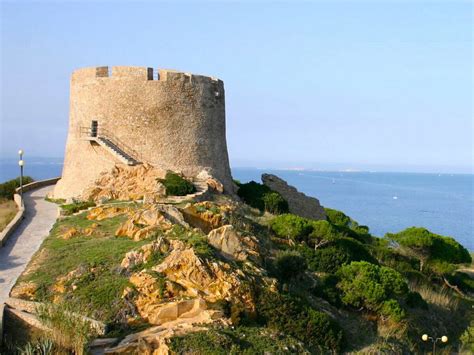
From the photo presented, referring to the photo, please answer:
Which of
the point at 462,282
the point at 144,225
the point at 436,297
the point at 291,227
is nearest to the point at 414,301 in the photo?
the point at 436,297

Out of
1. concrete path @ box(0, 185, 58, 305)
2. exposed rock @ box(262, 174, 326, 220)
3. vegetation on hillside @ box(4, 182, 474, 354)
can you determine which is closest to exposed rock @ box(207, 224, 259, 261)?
vegetation on hillside @ box(4, 182, 474, 354)

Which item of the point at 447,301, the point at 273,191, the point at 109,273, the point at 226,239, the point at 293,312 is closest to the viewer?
the point at 293,312

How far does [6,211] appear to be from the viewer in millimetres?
24031

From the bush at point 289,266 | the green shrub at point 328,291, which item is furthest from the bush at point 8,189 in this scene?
the green shrub at point 328,291

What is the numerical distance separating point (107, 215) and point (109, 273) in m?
6.39

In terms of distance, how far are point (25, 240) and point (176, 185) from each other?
608 cm

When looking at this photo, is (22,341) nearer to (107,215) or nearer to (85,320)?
(85,320)

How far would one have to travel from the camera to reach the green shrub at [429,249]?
26.0 metres

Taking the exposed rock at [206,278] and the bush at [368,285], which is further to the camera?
the bush at [368,285]

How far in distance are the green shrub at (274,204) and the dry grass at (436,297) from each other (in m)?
8.07

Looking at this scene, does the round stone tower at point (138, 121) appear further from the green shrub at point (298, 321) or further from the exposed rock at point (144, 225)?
the green shrub at point (298, 321)

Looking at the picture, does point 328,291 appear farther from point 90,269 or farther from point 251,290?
point 90,269

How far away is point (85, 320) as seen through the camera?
9711mm

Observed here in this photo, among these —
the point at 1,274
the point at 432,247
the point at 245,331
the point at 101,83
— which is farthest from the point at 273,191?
the point at 245,331
